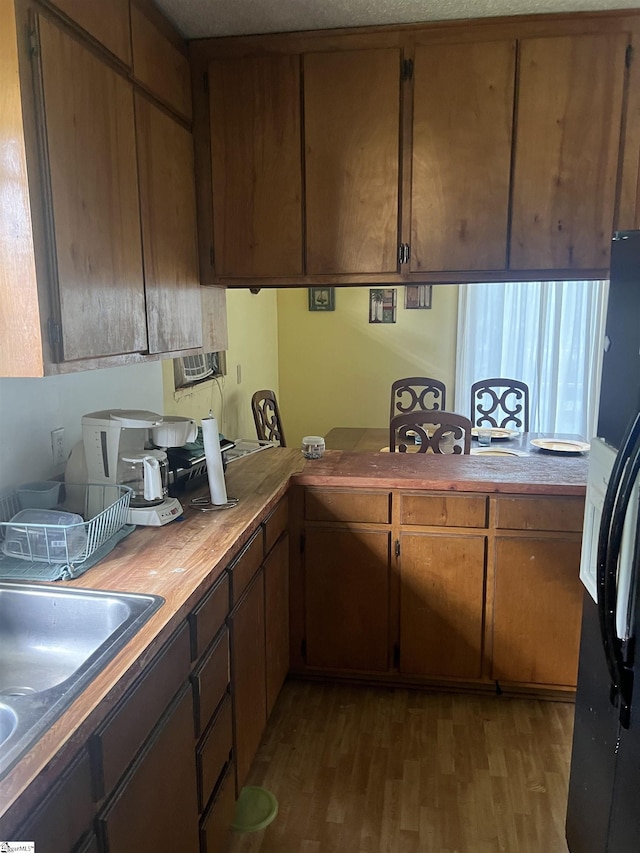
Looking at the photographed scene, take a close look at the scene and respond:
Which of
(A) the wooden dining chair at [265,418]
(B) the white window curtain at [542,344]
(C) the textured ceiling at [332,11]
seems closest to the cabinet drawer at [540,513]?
(C) the textured ceiling at [332,11]

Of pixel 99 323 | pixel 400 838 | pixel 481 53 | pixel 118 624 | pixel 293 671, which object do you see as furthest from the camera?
pixel 293 671

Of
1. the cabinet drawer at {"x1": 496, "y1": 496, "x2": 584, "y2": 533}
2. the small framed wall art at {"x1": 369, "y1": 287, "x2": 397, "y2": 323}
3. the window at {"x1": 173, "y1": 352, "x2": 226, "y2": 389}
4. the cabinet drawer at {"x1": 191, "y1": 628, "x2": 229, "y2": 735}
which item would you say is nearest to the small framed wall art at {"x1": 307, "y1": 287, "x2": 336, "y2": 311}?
the small framed wall art at {"x1": 369, "y1": 287, "x2": 397, "y2": 323}

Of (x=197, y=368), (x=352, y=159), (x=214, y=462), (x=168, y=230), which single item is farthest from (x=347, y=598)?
(x=197, y=368)

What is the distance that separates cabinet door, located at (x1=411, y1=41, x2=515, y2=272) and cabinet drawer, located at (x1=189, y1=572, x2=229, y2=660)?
1.33m

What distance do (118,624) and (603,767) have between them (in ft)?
3.77

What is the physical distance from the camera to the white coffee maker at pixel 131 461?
174 cm

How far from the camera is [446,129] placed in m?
2.16

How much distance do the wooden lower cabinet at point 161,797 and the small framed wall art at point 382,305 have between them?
3.99 m

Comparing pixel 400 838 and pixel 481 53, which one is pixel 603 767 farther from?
pixel 481 53

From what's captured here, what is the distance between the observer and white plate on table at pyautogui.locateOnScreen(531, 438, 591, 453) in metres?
3.25

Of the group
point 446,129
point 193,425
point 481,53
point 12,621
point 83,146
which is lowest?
point 12,621

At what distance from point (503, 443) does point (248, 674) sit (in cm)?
220

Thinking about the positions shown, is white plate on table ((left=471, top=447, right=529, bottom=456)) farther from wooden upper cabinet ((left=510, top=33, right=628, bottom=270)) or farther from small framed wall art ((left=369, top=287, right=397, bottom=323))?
small framed wall art ((left=369, top=287, right=397, bottom=323))

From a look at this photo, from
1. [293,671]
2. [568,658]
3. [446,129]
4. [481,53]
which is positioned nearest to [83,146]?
[446,129]
